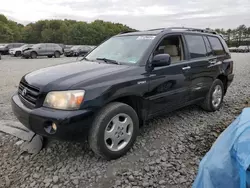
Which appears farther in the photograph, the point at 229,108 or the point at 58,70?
the point at 229,108

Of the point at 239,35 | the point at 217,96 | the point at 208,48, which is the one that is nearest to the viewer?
the point at 208,48

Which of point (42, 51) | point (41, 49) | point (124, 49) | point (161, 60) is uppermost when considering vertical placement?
point (41, 49)

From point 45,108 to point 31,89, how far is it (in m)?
0.42

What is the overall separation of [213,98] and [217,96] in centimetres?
18

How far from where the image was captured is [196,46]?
14.7 feet

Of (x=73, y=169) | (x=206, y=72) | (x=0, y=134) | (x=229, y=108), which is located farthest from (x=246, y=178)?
(x=229, y=108)

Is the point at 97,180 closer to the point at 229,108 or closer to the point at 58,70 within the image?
the point at 58,70

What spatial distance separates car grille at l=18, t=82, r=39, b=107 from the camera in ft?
9.43

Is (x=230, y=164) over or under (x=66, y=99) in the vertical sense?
under

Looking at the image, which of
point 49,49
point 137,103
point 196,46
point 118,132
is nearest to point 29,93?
point 118,132

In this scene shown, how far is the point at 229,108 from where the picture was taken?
5309 millimetres

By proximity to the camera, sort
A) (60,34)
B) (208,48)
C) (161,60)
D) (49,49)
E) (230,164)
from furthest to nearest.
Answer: (60,34) < (49,49) < (208,48) < (161,60) < (230,164)

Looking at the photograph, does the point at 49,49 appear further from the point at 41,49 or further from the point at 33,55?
the point at 33,55

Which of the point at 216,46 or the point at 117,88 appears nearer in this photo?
the point at 117,88
